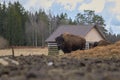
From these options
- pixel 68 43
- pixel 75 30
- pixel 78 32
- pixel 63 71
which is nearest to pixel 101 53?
pixel 68 43

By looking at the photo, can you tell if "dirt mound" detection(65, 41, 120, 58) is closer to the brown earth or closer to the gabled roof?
the brown earth

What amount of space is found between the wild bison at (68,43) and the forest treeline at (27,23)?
112ft

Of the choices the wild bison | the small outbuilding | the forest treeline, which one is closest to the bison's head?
the wild bison

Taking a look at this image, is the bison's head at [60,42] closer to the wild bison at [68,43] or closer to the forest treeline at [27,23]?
the wild bison at [68,43]

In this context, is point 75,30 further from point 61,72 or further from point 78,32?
point 61,72

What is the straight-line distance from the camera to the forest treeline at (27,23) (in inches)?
3334

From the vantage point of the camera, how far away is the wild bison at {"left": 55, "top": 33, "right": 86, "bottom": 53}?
107 feet

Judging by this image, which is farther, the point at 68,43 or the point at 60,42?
the point at 68,43

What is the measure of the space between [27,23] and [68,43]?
61655 mm

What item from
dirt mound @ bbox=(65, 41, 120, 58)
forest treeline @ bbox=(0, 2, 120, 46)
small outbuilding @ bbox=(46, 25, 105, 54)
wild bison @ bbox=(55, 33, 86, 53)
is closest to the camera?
dirt mound @ bbox=(65, 41, 120, 58)

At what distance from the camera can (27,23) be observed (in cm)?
9462

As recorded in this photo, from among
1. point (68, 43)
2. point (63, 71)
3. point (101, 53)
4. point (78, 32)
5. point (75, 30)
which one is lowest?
point (101, 53)

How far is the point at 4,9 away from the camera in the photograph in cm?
9250

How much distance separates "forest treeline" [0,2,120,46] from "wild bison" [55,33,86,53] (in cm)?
3406
